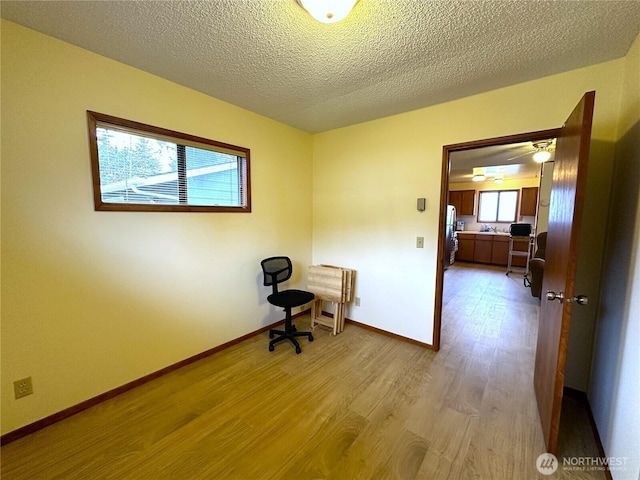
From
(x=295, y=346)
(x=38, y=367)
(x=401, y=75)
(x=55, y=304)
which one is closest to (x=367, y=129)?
(x=401, y=75)

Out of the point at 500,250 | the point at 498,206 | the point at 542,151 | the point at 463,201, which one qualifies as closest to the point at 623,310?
the point at 542,151

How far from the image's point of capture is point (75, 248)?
1.74 metres

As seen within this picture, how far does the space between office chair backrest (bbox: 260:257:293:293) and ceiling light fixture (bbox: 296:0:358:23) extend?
7.06ft

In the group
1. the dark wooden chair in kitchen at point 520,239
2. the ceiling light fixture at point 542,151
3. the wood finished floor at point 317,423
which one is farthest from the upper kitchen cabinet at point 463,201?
the wood finished floor at point 317,423

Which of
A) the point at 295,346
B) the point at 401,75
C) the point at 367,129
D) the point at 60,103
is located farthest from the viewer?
the point at 367,129

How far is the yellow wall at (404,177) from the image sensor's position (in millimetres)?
1979

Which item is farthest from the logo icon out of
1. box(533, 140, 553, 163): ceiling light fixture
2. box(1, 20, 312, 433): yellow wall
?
box(533, 140, 553, 163): ceiling light fixture

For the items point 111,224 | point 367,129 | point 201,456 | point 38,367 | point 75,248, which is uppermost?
point 367,129

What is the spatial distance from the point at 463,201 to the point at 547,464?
7820 millimetres

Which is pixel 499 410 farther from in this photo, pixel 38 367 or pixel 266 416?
pixel 38 367

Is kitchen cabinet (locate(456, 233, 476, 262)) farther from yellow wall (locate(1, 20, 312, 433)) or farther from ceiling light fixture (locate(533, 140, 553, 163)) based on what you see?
yellow wall (locate(1, 20, 312, 433))

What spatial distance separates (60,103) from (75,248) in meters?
0.95

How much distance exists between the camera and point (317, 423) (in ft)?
5.75

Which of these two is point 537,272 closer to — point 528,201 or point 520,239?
point 520,239
